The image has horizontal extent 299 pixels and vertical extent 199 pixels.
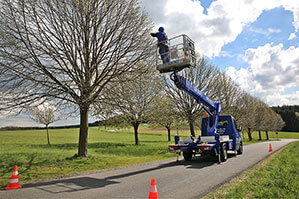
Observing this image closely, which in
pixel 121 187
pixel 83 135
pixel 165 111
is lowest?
pixel 121 187

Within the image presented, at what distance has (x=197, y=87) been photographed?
2112cm

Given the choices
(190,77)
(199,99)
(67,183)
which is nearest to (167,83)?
(190,77)

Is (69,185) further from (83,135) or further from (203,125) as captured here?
(203,125)

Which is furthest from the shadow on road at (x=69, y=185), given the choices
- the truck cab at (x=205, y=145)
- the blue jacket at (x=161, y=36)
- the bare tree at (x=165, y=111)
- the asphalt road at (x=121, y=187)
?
the bare tree at (x=165, y=111)

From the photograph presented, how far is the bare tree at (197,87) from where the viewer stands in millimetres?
21125

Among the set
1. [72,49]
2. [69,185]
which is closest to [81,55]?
[72,49]

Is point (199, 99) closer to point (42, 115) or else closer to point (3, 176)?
point (3, 176)

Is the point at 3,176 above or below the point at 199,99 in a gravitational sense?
below

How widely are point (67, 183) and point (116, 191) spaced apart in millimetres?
2265

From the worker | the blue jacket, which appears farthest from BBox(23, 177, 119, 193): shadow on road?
the blue jacket

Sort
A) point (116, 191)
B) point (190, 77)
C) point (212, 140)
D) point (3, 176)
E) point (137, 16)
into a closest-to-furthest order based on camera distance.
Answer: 1. point (116, 191)
2. point (3, 176)
3. point (212, 140)
4. point (137, 16)
5. point (190, 77)

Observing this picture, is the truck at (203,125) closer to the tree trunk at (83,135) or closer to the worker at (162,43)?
the worker at (162,43)

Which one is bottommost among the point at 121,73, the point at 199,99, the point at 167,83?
the point at 199,99

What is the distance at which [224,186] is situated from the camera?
597cm
